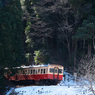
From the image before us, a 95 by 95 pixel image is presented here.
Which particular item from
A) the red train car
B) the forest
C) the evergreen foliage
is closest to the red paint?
the red train car

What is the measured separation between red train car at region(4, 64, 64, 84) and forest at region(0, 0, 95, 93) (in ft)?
3.28

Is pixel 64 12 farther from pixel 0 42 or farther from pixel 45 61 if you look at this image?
pixel 0 42

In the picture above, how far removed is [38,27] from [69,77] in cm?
858

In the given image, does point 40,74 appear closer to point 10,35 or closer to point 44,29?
point 10,35

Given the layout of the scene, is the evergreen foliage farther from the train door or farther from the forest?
the train door

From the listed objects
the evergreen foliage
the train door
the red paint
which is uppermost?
the evergreen foliage

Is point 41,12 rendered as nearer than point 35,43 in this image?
Yes

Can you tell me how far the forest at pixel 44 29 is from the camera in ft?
43.7

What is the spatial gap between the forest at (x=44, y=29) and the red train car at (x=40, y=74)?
1000 mm

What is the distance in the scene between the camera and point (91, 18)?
14.7 meters

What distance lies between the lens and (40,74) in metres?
14.8

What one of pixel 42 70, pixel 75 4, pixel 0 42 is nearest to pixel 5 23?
pixel 0 42

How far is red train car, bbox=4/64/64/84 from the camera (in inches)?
570

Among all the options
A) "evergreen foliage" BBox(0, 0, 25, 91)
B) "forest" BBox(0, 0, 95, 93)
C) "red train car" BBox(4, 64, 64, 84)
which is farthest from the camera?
"red train car" BBox(4, 64, 64, 84)
